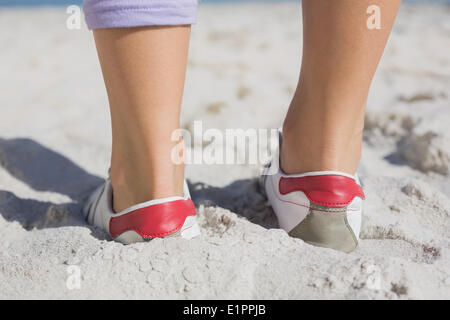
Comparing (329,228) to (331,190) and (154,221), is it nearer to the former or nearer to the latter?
(331,190)

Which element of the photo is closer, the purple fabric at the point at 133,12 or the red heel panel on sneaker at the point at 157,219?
the purple fabric at the point at 133,12

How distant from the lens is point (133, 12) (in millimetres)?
726

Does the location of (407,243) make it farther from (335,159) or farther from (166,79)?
(166,79)

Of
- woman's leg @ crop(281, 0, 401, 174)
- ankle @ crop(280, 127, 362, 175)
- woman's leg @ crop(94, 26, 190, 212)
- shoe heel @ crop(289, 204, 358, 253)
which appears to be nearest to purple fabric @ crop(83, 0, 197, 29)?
woman's leg @ crop(94, 26, 190, 212)

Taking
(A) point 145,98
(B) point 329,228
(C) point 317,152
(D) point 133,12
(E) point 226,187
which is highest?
(D) point 133,12

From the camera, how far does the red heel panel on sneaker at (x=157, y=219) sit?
84cm

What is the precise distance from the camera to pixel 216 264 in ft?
2.53

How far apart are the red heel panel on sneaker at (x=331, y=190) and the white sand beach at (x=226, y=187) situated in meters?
0.10

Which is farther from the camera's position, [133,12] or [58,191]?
[58,191]

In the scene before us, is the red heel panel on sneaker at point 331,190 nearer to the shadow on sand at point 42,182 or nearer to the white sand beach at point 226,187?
the white sand beach at point 226,187

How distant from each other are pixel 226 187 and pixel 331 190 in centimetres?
43

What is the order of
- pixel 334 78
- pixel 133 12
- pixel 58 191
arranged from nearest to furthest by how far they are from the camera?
pixel 133 12
pixel 334 78
pixel 58 191

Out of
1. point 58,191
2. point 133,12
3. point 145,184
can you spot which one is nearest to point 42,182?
point 58,191

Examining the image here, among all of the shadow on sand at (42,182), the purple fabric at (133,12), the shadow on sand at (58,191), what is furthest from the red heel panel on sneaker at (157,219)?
the purple fabric at (133,12)
